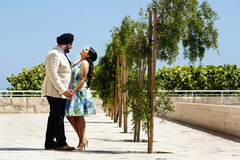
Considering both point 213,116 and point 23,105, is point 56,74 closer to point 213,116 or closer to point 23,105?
point 213,116

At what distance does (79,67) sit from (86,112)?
0.80 m

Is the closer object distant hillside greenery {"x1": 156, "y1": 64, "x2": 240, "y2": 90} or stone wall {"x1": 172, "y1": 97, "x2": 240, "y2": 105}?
stone wall {"x1": 172, "y1": 97, "x2": 240, "y2": 105}

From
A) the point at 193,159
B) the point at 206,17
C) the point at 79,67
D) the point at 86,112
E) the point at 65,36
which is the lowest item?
the point at 193,159

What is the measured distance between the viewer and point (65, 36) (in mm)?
7637

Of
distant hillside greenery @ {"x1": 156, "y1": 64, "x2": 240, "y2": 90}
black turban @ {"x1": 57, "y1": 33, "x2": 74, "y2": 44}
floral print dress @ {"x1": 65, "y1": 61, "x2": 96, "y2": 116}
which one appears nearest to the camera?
floral print dress @ {"x1": 65, "y1": 61, "x2": 96, "y2": 116}

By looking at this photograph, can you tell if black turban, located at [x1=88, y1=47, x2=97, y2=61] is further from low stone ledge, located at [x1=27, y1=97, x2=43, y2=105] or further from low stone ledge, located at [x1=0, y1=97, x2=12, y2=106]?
low stone ledge, located at [x1=0, y1=97, x2=12, y2=106]

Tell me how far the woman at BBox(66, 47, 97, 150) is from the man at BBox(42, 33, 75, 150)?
0.52 feet

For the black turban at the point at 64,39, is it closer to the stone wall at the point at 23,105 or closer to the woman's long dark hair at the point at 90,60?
the woman's long dark hair at the point at 90,60

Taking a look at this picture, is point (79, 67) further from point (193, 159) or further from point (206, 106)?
point (206, 106)

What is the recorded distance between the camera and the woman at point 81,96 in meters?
7.51

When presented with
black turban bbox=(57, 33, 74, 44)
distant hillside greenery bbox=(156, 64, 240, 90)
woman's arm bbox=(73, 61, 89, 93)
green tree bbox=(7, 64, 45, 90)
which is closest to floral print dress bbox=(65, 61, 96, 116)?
woman's arm bbox=(73, 61, 89, 93)

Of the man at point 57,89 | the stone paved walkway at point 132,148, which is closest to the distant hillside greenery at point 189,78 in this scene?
the stone paved walkway at point 132,148

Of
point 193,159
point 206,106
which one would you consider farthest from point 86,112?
point 206,106

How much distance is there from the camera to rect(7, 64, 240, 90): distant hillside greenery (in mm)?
32469
